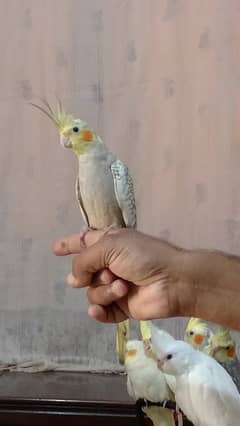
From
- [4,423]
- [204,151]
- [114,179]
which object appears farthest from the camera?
[204,151]

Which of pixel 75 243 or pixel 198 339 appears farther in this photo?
pixel 198 339

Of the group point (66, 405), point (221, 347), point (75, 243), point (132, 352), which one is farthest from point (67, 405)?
point (75, 243)

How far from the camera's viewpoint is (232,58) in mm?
1565

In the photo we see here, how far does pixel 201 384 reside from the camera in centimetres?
104

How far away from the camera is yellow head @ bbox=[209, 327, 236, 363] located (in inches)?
47.3

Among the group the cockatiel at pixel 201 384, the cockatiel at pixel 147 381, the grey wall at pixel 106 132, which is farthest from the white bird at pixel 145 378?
the grey wall at pixel 106 132

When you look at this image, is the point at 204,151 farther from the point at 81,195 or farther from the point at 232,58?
the point at 81,195

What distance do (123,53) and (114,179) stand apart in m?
0.59

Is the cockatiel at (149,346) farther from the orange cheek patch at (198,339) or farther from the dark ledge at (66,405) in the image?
the dark ledge at (66,405)

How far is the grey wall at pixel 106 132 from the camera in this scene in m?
1.56

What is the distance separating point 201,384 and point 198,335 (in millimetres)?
190

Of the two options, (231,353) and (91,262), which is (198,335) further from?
(91,262)

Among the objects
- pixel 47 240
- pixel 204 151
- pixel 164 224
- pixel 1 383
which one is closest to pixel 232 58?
pixel 204 151

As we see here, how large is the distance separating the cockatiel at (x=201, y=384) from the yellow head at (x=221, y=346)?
0.44 ft
